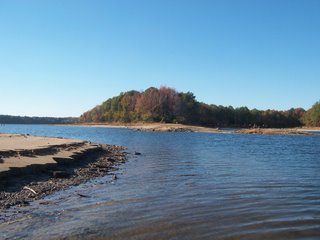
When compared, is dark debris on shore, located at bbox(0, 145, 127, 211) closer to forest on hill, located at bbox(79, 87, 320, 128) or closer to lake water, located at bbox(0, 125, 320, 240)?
lake water, located at bbox(0, 125, 320, 240)

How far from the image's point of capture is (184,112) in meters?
150

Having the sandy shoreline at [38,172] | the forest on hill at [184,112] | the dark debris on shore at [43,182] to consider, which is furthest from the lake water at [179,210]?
the forest on hill at [184,112]

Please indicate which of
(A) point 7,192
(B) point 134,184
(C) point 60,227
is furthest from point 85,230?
(B) point 134,184

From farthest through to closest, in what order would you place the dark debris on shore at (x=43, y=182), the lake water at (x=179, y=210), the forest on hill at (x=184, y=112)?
the forest on hill at (x=184, y=112) < the dark debris on shore at (x=43, y=182) < the lake water at (x=179, y=210)

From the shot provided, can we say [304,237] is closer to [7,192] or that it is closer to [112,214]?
[112,214]

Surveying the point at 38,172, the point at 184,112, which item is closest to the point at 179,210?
the point at 38,172

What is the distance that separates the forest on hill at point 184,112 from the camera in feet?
488

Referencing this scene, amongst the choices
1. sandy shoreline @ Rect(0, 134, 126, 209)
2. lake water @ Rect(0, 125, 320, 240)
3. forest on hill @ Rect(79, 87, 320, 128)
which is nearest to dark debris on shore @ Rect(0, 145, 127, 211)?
sandy shoreline @ Rect(0, 134, 126, 209)

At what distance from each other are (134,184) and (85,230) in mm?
8315

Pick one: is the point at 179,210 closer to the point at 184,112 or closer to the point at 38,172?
the point at 38,172

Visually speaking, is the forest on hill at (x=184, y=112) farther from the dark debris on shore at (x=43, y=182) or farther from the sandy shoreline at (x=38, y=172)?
the dark debris on shore at (x=43, y=182)

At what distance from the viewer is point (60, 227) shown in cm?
1193

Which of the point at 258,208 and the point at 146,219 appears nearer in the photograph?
the point at 146,219

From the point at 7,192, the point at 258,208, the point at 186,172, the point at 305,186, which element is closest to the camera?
the point at 258,208
